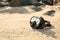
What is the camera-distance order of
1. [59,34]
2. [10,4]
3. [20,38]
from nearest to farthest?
[20,38]
[59,34]
[10,4]

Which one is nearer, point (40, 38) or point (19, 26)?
point (40, 38)

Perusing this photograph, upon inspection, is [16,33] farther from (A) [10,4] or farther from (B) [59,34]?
(A) [10,4]

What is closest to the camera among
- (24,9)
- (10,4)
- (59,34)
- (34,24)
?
(59,34)

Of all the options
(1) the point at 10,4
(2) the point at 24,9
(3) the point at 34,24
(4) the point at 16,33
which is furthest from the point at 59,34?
(1) the point at 10,4

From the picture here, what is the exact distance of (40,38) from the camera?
20.4 feet

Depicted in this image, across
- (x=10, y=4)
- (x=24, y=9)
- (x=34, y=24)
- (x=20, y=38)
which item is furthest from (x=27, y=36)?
(x=10, y=4)

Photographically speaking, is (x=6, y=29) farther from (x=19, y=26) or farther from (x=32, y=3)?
(x=32, y=3)

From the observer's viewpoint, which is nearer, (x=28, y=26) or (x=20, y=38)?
(x=20, y=38)

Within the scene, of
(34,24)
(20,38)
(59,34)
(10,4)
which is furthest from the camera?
(10,4)

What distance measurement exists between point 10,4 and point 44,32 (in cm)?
554

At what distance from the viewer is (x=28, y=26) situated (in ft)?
23.6

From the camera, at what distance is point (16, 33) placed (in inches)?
257

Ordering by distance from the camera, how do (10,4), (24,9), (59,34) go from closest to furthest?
(59,34) < (24,9) < (10,4)

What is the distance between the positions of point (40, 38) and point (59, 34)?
0.77 metres
